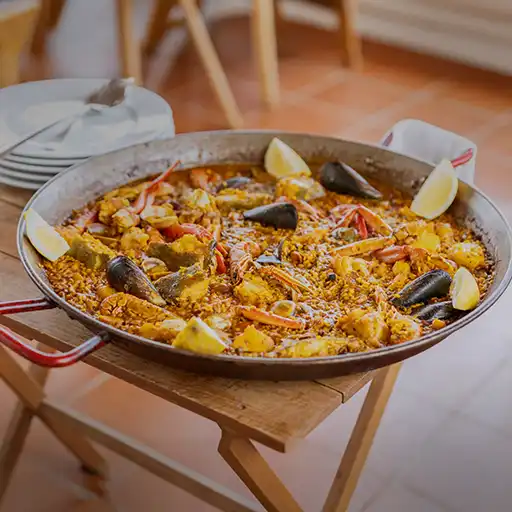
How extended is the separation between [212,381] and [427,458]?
38.9 inches

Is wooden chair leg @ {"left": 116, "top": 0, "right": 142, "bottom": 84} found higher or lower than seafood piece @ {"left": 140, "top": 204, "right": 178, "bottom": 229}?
lower

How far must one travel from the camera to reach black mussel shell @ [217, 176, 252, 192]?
1482 mm

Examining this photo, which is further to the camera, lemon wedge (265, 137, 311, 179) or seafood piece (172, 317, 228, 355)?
lemon wedge (265, 137, 311, 179)

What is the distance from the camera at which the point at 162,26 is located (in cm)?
376

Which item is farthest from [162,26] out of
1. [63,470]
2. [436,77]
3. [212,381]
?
[212,381]

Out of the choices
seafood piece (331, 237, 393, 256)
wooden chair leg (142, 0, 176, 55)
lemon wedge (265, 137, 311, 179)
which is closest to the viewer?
seafood piece (331, 237, 393, 256)

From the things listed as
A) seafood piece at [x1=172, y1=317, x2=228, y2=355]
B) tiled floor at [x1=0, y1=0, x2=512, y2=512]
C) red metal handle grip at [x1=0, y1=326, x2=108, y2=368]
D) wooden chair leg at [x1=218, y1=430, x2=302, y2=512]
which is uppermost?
seafood piece at [x1=172, y1=317, x2=228, y2=355]

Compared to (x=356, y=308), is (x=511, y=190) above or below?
below

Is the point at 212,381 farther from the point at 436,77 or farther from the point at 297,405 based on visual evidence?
the point at 436,77

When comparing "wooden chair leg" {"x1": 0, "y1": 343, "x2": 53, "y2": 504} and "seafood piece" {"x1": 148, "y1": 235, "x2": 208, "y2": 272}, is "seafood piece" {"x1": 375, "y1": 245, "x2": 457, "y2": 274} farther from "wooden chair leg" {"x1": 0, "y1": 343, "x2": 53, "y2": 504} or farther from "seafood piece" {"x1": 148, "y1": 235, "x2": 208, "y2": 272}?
"wooden chair leg" {"x1": 0, "y1": 343, "x2": 53, "y2": 504}

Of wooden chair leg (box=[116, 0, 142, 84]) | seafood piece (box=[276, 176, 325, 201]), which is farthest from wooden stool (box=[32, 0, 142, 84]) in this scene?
seafood piece (box=[276, 176, 325, 201])

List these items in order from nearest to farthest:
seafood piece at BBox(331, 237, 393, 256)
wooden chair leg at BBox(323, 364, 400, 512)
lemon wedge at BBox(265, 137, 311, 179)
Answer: seafood piece at BBox(331, 237, 393, 256) → wooden chair leg at BBox(323, 364, 400, 512) → lemon wedge at BBox(265, 137, 311, 179)

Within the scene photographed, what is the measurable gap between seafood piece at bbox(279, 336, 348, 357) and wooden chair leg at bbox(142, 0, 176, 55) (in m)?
2.85

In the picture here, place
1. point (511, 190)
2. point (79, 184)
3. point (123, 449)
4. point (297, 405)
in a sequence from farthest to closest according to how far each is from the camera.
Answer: point (511, 190)
point (123, 449)
point (79, 184)
point (297, 405)
